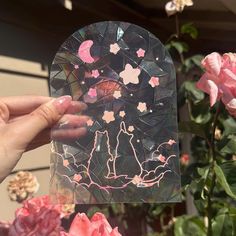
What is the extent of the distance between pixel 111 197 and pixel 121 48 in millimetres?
328

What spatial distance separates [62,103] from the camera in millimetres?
1166

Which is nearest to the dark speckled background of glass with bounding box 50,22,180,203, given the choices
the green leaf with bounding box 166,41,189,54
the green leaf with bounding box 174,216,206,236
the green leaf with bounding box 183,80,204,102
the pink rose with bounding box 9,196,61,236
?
the pink rose with bounding box 9,196,61,236

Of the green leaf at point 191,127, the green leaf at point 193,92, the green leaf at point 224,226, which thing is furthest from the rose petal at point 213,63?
the green leaf at point 193,92

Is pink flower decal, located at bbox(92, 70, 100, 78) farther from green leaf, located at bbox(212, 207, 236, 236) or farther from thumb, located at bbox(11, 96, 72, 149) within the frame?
green leaf, located at bbox(212, 207, 236, 236)

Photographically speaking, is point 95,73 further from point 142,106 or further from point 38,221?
point 38,221

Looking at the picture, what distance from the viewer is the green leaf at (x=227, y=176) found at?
136 cm

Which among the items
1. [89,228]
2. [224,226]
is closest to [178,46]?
[224,226]

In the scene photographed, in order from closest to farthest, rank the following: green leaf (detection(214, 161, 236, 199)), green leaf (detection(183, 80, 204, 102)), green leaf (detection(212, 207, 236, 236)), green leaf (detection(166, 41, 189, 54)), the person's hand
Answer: the person's hand < green leaf (detection(214, 161, 236, 199)) < green leaf (detection(212, 207, 236, 236)) < green leaf (detection(183, 80, 204, 102)) < green leaf (detection(166, 41, 189, 54))

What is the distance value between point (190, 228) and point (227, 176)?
341 mm

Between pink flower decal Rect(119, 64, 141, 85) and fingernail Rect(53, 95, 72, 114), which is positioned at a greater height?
pink flower decal Rect(119, 64, 141, 85)

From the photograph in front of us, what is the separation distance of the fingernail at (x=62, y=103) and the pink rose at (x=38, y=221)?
0.25 metres

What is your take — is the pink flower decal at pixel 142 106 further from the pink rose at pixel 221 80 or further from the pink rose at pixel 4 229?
the pink rose at pixel 4 229

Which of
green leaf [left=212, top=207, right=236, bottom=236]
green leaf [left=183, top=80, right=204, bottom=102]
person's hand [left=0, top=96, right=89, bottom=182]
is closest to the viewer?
person's hand [left=0, top=96, right=89, bottom=182]

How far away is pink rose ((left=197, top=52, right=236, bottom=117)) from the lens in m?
1.23
